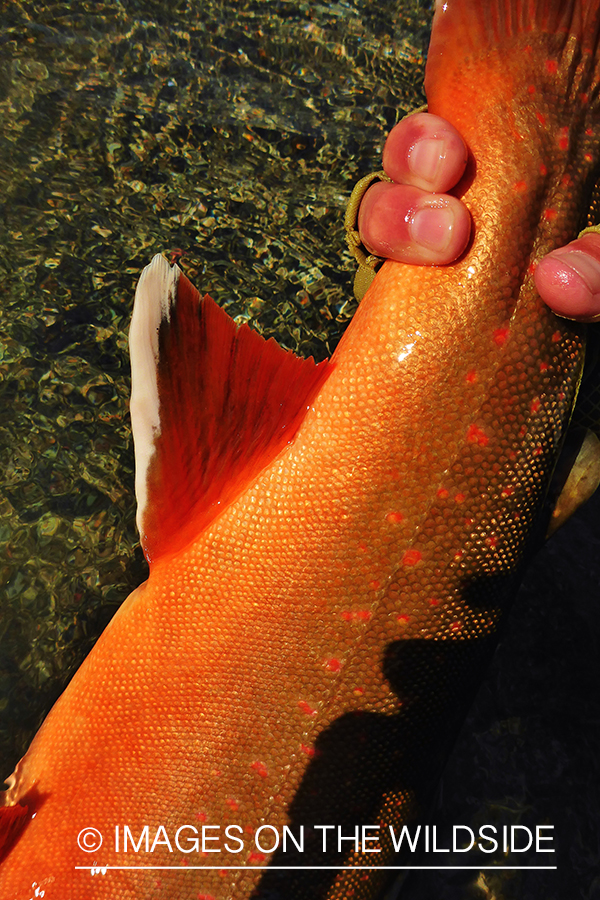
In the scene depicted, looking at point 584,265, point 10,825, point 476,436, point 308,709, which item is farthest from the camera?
point 10,825

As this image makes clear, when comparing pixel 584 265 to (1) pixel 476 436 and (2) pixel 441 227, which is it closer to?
(2) pixel 441 227

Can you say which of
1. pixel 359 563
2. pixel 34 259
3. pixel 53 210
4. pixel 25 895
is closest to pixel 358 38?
pixel 53 210

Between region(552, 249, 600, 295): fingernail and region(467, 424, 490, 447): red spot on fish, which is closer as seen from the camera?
region(552, 249, 600, 295): fingernail

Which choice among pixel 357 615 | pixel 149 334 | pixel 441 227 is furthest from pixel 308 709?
pixel 441 227

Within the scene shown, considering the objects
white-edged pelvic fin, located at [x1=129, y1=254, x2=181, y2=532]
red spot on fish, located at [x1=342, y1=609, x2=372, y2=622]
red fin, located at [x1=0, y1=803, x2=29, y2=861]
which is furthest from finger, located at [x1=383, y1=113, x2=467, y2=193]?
red fin, located at [x1=0, y1=803, x2=29, y2=861]

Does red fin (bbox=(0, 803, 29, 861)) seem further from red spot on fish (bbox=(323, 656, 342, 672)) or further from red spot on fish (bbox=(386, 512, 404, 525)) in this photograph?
red spot on fish (bbox=(386, 512, 404, 525))

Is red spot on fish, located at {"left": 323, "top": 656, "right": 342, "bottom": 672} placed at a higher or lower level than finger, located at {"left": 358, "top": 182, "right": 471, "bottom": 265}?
lower
